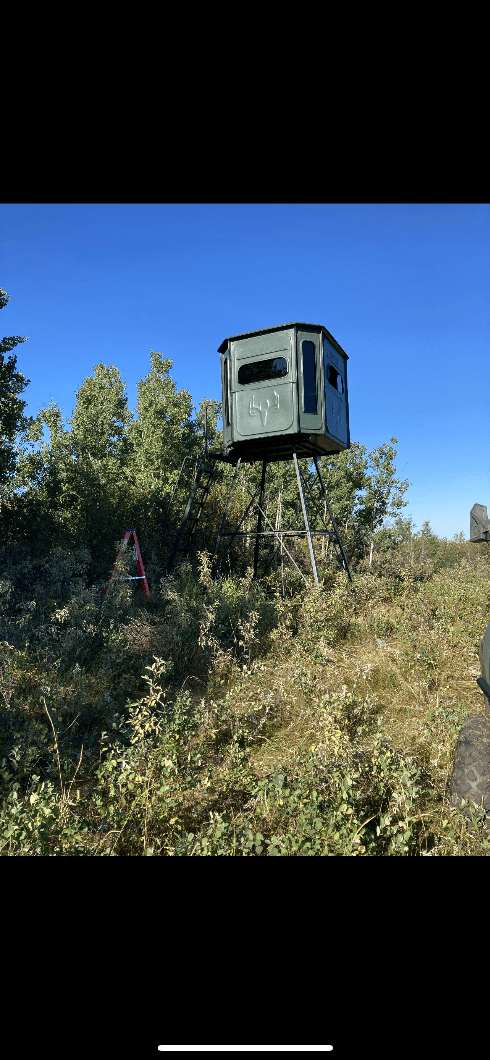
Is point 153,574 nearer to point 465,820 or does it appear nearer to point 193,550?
point 193,550

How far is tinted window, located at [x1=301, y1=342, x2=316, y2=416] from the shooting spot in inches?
348

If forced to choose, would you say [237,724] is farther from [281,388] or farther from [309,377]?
[309,377]

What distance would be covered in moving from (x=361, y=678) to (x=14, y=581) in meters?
6.72

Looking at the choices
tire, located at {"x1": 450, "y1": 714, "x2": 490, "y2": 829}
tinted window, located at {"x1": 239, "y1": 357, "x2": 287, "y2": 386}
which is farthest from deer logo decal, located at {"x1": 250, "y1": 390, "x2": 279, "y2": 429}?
tire, located at {"x1": 450, "y1": 714, "x2": 490, "y2": 829}

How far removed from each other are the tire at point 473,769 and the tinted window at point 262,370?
712 cm

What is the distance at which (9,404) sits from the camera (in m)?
9.53

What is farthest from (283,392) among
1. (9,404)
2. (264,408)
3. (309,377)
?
(9,404)

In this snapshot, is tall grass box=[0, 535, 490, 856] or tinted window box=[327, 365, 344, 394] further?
tinted window box=[327, 365, 344, 394]

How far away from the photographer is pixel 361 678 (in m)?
A: 5.27

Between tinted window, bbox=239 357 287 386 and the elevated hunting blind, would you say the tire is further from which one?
tinted window, bbox=239 357 287 386

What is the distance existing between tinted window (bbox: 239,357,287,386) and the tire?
280 inches

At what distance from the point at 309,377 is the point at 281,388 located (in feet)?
1.98
